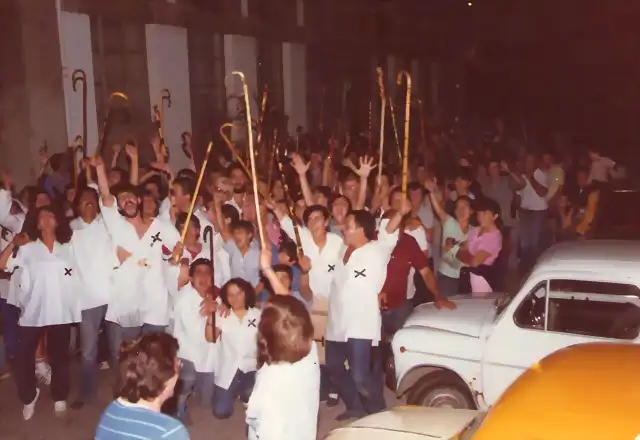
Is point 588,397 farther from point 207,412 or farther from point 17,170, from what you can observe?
point 17,170

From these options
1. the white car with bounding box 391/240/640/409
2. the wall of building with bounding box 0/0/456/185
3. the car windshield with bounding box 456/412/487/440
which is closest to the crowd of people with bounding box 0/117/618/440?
the white car with bounding box 391/240/640/409

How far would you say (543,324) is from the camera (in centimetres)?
546

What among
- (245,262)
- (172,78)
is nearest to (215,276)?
(245,262)

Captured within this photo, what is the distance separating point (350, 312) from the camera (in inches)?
237

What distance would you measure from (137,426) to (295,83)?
15.2 m

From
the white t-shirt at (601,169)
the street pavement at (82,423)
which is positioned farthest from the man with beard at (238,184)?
the white t-shirt at (601,169)

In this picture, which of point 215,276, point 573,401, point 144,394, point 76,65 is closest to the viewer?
point 144,394

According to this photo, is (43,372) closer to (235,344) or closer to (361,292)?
(235,344)

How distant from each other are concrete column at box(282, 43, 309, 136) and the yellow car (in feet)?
44.7

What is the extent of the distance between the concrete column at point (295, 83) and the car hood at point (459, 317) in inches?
457

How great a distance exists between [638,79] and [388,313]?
78.6 feet

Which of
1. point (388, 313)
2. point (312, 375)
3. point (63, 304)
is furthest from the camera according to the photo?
point (388, 313)

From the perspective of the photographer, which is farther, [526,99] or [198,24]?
[526,99]

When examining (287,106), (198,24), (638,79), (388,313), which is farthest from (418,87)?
(388,313)
